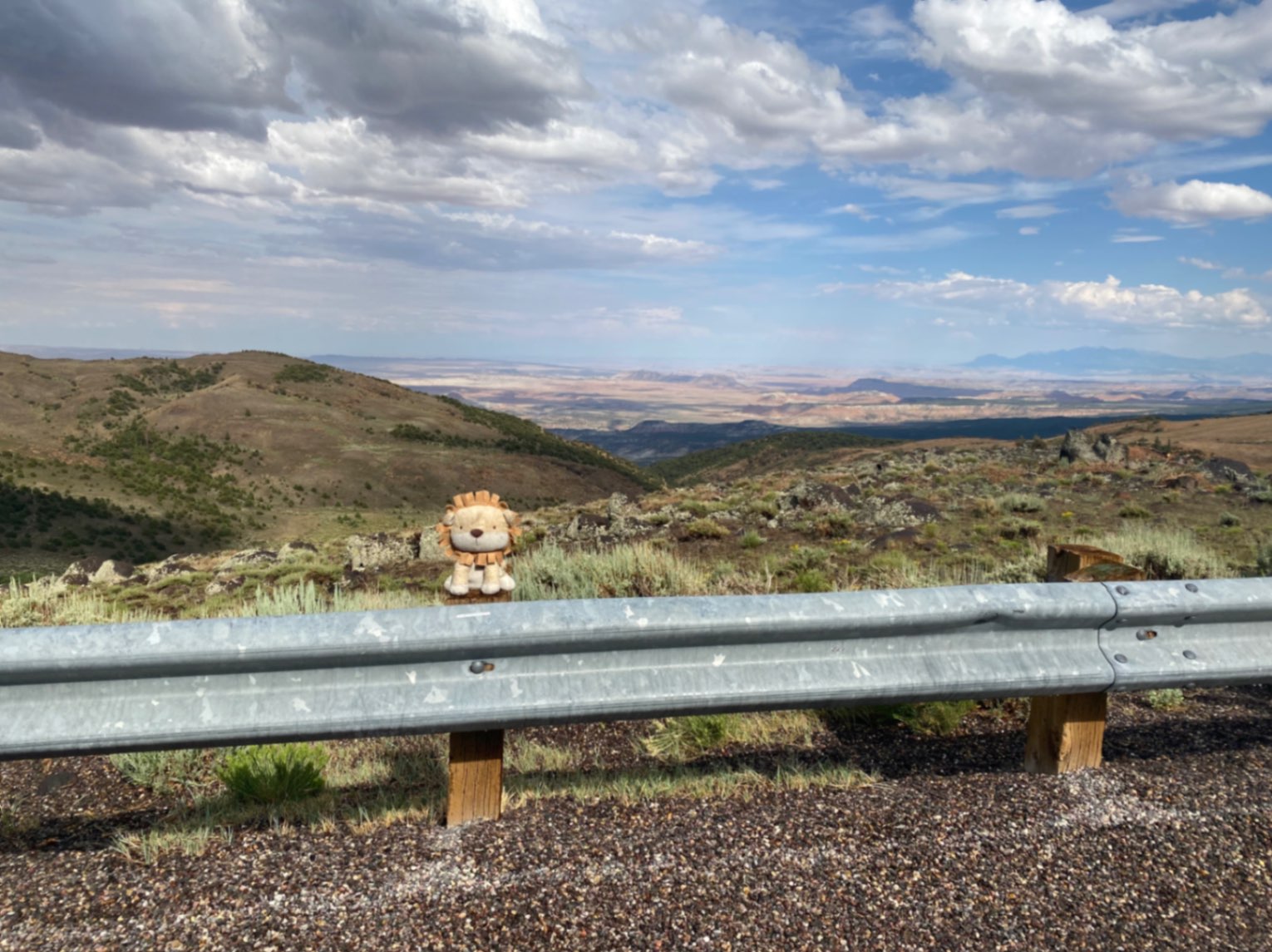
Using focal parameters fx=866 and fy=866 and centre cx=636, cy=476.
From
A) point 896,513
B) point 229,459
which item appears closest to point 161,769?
point 896,513

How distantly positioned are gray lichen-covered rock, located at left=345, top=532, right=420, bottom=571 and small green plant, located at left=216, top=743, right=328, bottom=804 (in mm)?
9489

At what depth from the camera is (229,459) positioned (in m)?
73.4

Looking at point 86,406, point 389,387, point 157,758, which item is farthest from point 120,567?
point 389,387

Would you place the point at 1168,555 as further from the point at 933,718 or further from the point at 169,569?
the point at 169,569

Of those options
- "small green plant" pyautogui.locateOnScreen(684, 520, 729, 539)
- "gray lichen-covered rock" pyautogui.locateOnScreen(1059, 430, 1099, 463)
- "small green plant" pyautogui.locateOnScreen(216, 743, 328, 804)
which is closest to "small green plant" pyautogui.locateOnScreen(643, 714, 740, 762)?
"small green plant" pyautogui.locateOnScreen(216, 743, 328, 804)

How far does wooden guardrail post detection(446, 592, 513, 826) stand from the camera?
3.13 metres

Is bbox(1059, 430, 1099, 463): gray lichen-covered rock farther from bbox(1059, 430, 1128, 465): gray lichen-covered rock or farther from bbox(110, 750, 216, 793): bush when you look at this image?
bbox(110, 750, 216, 793): bush

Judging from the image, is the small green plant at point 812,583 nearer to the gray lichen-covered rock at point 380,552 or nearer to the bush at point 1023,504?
the bush at point 1023,504

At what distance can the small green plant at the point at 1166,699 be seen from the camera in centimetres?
460

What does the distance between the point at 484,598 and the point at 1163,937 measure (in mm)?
3221

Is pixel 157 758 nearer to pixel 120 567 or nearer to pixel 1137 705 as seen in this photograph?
pixel 1137 705

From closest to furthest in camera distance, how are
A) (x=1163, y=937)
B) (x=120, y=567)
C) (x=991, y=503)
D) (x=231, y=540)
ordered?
1. (x=1163, y=937)
2. (x=991, y=503)
3. (x=120, y=567)
4. (x=231, y=540)

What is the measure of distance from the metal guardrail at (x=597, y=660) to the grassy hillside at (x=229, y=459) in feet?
158

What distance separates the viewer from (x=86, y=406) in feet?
269
